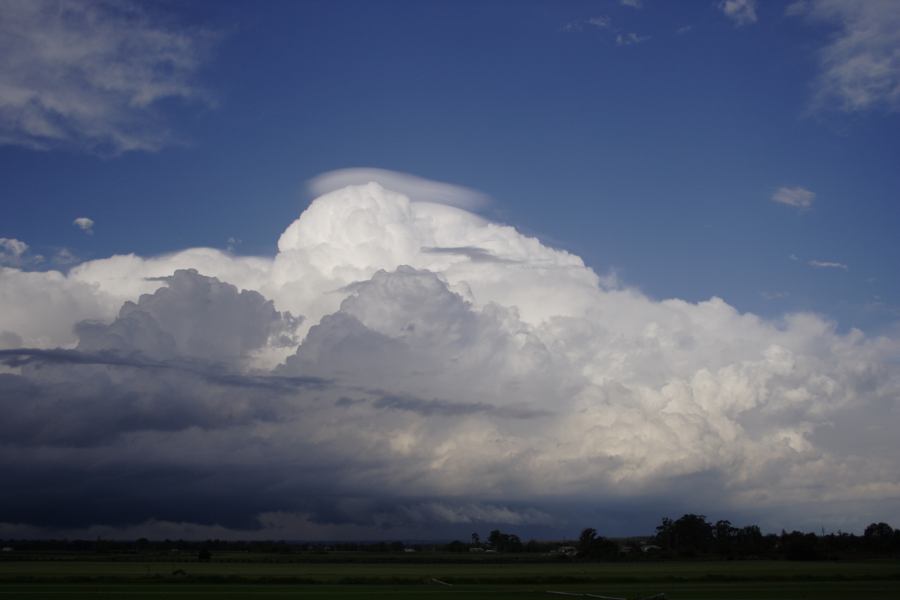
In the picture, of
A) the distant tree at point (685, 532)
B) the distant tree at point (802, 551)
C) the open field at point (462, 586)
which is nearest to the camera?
the open field at point (462, 586)

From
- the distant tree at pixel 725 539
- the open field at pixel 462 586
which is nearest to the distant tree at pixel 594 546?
the distant tree at pixel 725 539

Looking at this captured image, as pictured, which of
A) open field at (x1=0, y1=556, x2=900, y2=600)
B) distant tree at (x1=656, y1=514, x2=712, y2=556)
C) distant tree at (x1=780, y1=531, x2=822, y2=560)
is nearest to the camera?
open field at (x1=0, y1=556, x2=900, y2=600)

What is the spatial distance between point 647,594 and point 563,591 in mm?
6165

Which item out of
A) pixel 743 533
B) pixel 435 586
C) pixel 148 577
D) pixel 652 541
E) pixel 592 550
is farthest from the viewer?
pixel 652 541

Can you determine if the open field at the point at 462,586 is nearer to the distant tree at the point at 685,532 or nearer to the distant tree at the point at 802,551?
the distant tree at the point at 802,551

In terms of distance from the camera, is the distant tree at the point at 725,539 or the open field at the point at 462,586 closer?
the open field at the point at 462,586

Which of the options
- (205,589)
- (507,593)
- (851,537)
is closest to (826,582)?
(507,593)

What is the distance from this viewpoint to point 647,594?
53.6 meters

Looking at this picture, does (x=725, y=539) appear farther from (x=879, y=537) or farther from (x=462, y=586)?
(x=462, y=586)

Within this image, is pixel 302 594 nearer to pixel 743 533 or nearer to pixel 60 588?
pixel 60 588

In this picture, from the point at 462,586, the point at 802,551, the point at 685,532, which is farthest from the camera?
the point at 685,532

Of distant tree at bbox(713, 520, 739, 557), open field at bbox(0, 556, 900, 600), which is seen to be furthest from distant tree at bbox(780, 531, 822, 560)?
open field at bbox(0, 556, 900, 600)

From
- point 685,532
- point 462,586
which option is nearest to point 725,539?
point 685,532

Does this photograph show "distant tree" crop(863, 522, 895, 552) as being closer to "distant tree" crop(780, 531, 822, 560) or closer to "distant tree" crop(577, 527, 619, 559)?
"distant tree" crop(780, 531, 822, 560)
